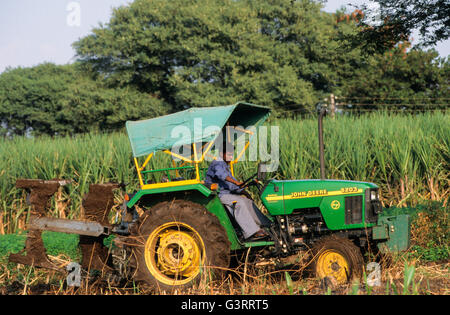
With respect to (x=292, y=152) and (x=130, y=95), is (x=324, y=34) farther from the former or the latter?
(x=292, y=152)

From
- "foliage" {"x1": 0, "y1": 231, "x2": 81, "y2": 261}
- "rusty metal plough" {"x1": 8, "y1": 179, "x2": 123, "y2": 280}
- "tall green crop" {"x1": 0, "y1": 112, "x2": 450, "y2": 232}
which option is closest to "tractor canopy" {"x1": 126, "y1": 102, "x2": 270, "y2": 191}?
"rusty metal plough" {"x1": 8, "y1": 179, "x2": 123, "y2": 280}

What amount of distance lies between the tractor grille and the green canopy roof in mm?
1695

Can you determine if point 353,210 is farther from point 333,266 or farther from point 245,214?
point 245,214

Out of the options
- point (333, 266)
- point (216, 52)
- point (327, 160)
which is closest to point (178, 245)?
point (333, 266)

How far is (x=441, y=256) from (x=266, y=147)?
181 inches

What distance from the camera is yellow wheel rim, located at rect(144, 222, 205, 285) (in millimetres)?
5109

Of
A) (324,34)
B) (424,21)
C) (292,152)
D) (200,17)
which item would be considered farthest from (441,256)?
(324,34)

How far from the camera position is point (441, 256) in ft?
22.1

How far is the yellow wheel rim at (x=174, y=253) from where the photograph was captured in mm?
5109

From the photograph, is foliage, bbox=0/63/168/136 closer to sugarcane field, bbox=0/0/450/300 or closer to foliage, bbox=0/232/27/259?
sugarcane field, bbox=0/0/450/300

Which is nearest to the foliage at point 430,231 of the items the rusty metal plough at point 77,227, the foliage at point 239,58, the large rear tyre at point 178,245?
the large rear tyre at point 178,245

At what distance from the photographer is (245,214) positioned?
5383 mm

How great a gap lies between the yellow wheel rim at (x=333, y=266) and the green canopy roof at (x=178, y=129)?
182 cm

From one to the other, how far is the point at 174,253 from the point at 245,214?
3.02ft
